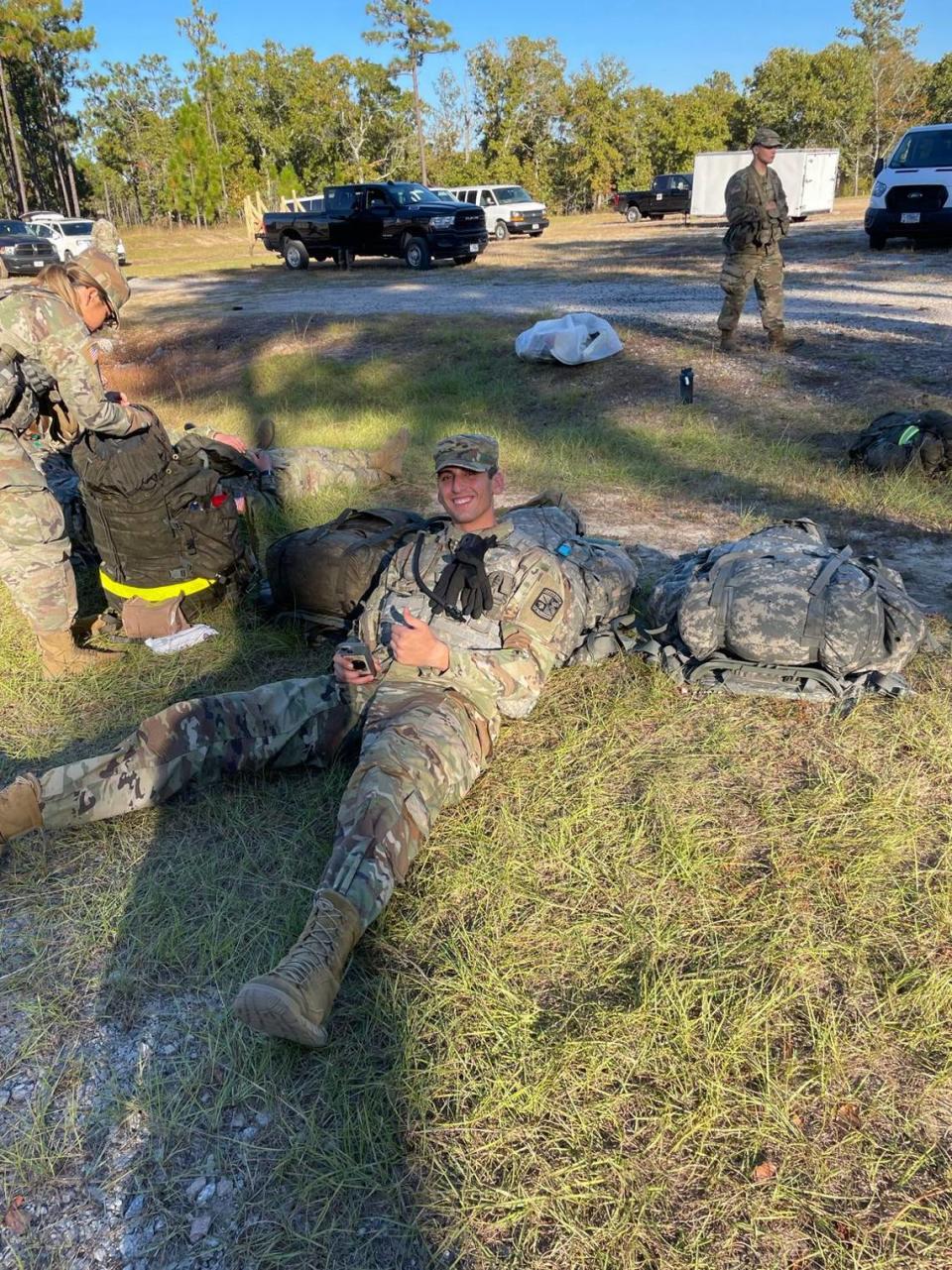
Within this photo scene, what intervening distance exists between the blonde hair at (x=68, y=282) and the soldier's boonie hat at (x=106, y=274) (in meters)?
0.03

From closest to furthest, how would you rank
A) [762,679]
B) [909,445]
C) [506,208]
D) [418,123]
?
[762,679], [909,445], [506,208], [418,123]

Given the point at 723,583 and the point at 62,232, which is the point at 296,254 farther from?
the point at 723,583

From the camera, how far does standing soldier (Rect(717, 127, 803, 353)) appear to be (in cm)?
814

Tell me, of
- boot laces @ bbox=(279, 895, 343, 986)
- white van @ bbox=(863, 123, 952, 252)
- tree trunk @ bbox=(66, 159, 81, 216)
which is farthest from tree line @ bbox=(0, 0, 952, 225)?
boot laces @ bbox=(279, 895, 343, 986)

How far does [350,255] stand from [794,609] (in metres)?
19.2

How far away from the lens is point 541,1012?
223cm

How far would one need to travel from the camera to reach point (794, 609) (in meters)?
3.41

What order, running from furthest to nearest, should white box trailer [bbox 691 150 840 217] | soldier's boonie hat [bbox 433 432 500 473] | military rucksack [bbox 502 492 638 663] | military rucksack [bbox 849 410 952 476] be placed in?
white box trailer [bbox 691 150 840 217], military rucksack [bbox 849 410 952 476], military rucksack [bbox 502 492 638 663], soldier's boonie hat [bbox 433 432 500 473]

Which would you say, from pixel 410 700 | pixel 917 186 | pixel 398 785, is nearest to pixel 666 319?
pixel 917 186

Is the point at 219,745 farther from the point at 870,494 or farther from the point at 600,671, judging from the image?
the point at 870,494

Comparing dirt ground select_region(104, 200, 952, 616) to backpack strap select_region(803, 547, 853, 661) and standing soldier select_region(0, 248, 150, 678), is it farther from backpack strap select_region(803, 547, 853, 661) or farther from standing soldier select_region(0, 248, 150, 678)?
standing soldier select_region(0, 248, 150, 678)

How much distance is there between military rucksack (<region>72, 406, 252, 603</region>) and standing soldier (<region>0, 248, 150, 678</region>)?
0.12 m

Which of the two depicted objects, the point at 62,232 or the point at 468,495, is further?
the point at 62,232

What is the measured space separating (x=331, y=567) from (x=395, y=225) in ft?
55.7
